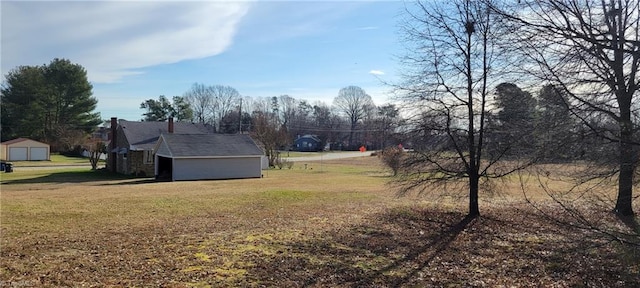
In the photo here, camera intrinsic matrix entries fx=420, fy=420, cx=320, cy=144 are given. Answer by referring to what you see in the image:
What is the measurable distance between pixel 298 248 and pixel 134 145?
28494 millimetres

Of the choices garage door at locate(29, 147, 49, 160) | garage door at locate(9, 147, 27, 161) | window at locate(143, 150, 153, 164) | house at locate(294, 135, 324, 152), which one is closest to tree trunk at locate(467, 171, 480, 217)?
window at locate(143, 150, 153, 164)

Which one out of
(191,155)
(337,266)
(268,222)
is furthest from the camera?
(191,155)

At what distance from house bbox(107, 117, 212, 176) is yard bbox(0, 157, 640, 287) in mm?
18599

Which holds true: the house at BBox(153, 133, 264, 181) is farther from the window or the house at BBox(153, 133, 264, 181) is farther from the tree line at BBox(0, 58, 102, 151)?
the tree line at BBox(0, 58, 102, 151)

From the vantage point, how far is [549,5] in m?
5.30

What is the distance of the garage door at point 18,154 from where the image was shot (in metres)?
49.4

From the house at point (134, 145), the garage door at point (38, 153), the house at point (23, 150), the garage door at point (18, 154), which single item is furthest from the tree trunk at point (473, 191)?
the garage door at point (18, 154)

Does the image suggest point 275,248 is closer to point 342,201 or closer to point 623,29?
point 623,29

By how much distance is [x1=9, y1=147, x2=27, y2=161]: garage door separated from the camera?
49.4 meters

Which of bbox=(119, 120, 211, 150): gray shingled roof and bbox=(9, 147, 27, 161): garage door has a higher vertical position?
bbox=(119, 120, 211, 150): gray shingled roof

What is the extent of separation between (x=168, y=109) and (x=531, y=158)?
7137 centimetres

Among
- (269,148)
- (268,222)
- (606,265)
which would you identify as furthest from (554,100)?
(269,148)

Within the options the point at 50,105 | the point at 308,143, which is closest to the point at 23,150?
the point at 50,105

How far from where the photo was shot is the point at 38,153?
50.7 meters
